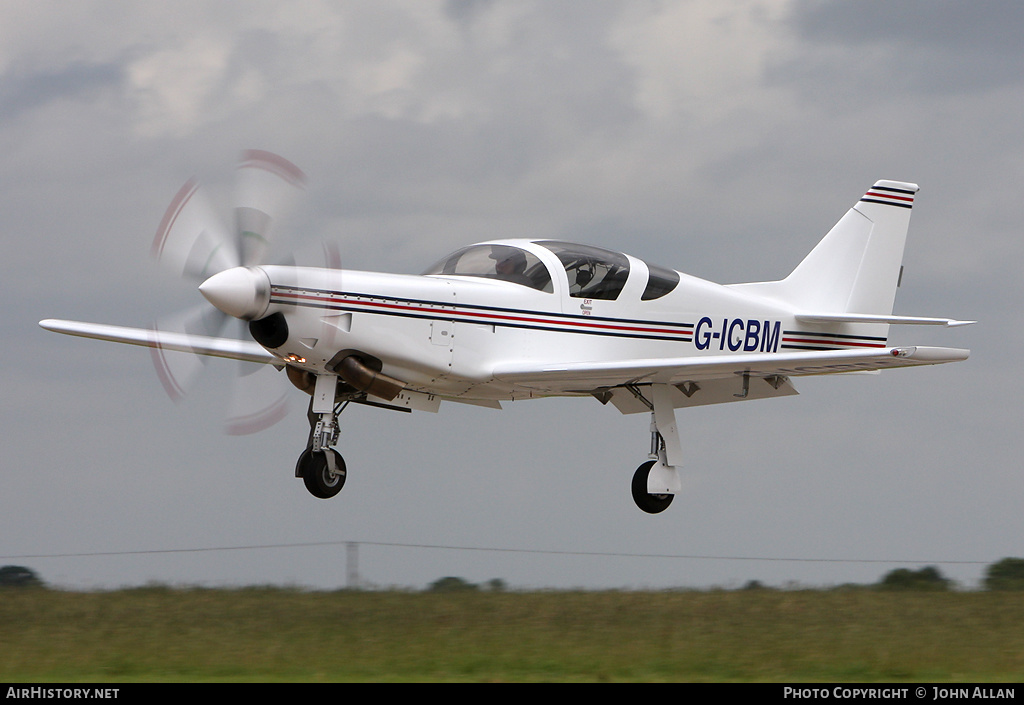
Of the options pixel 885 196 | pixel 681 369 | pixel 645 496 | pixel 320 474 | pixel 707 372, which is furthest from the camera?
pixel 885 196

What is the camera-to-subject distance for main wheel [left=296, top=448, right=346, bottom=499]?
1367 centimetres

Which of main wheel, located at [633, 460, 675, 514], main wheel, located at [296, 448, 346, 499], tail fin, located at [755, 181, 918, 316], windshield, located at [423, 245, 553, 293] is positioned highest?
tail fin, located at [755, 181, 918, 316]

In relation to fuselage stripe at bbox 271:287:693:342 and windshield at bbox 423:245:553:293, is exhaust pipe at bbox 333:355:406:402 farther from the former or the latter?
windshield at bbox 423:245:553:293

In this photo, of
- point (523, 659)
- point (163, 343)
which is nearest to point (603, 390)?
point (163, 343)

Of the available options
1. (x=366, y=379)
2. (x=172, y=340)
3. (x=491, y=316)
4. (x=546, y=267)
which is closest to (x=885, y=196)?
(x=546, y=267)

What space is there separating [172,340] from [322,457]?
2105 mm

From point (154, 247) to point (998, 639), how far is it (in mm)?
9188

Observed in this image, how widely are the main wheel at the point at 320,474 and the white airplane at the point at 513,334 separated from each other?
0.02 m

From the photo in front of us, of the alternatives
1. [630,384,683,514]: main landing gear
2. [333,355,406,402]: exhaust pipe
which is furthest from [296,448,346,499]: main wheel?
[630,384,683,514]: main landing gear

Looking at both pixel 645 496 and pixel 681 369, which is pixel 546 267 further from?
pixel 645 496

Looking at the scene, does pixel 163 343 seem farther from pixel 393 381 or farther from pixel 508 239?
pixel 508 239

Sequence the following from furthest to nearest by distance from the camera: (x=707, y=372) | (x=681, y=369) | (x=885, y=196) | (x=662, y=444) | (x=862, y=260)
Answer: (x=885, y=196) → (x=862, y=260) → (x=662, y=444) → (x=707, y=372) → (x=681, y=369)

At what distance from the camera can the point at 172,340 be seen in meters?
13.3

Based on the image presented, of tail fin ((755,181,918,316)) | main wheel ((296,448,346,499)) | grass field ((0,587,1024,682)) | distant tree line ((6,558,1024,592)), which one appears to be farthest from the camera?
tail fin ((755,181,918,316))
